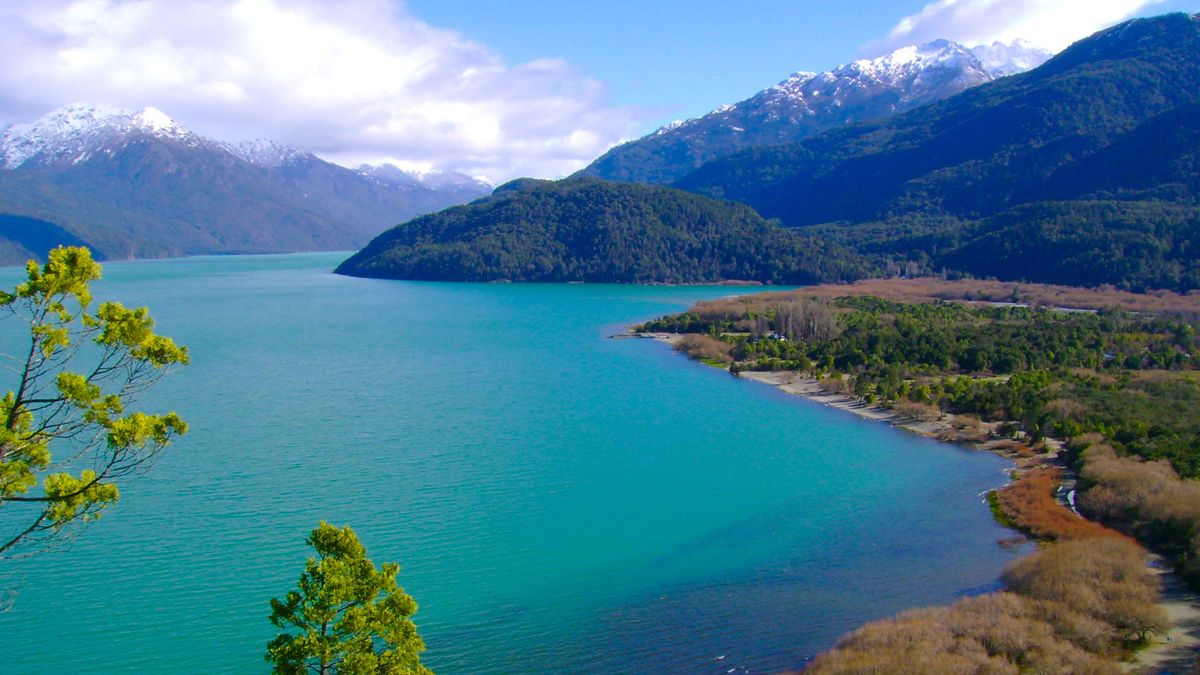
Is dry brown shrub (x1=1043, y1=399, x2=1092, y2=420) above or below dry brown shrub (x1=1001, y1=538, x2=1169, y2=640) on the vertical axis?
above

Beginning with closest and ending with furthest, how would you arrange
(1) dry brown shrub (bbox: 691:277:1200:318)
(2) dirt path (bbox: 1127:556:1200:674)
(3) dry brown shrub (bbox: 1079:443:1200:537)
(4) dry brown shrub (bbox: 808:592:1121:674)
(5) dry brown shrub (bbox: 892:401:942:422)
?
1. (4) dry brown shrub (bbox: 808:592:1121:674)
2. (2) dirt path (bbox: 1127:556:1200:674)
3. (3) dry brown shrub (bbox: 1079:443:1200:537)
4. (5) dry brown shrub (bbox: 892:401:942:422)
5. (1) dry brown shrub (bbox: 691:277:1200:318)

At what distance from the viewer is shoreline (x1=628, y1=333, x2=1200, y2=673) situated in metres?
22.6

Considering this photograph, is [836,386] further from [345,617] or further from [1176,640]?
[345,617]

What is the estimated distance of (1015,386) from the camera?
56.3m

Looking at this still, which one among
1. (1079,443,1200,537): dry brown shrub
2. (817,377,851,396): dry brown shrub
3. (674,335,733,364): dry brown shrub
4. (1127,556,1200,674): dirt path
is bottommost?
(1127,556,1200,674): dirt path

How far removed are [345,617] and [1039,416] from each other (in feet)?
145

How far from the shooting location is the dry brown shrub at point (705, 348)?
268ft

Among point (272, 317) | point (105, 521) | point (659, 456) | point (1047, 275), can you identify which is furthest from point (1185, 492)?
point (1047, 275)

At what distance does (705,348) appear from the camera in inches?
3295

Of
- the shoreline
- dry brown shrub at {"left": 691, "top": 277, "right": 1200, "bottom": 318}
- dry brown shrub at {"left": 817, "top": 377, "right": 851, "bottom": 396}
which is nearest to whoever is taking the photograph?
the shoreline

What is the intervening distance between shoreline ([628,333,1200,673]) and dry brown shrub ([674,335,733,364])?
3.63 meters

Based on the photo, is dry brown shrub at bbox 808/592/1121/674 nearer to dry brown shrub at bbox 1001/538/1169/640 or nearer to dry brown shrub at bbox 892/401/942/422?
dry brown shrub at bbox 1001/538/1169/640

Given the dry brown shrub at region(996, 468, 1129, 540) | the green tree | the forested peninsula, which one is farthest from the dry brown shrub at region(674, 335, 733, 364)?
the green tree

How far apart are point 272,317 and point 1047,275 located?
112m
